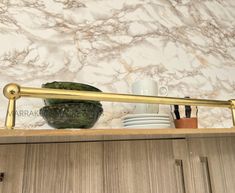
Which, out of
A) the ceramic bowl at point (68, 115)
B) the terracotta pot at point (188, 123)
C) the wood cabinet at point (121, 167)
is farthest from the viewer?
the terracotta pot at point (188, 123)

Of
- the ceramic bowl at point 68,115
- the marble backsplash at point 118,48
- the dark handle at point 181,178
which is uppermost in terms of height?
the marble backsplash at point 118,48

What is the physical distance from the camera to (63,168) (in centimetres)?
67

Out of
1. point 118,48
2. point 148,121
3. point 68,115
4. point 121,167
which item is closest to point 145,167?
point 121,167

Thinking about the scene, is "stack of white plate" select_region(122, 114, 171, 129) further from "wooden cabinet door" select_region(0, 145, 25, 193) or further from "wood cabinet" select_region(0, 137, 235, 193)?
"wooden cabinet door" select_region(0, 145, 25, 193)

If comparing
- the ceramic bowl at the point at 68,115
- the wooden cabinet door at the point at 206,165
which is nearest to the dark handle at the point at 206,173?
the wooden cabinet door at the point at 206,165

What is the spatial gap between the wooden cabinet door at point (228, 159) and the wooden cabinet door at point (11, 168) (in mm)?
733

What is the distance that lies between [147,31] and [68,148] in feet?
2.10

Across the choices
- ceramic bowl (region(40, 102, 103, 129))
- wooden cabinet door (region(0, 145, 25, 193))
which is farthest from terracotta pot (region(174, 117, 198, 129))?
wooden cabinet door (region(0, 145, 25, 193))

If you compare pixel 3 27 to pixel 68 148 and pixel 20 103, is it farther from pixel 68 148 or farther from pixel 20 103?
pixel 68 148

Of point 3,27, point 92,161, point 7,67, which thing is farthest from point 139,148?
point 3,27

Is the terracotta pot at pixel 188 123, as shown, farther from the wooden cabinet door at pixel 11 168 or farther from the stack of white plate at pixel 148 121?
the wooden cabinet door at pixel 11 168

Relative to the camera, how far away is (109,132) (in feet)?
1.68

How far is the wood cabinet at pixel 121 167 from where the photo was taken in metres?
0.64

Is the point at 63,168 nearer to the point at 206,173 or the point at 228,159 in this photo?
the point at 206,173
